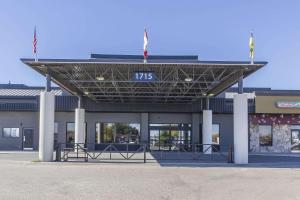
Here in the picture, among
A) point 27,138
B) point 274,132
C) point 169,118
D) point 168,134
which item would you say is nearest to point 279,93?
point 274,132

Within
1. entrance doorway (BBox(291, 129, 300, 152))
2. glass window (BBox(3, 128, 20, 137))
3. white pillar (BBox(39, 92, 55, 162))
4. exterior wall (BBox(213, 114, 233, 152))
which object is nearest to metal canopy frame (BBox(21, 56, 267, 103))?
white pillar (BBox(39, 92, 55, 162))

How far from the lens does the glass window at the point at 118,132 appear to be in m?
41.6

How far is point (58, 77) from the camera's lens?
2819cm

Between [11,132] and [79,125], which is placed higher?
[79,125]

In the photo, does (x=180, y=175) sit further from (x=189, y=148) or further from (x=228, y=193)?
(x=189, y=148)

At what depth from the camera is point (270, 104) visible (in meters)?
38.8

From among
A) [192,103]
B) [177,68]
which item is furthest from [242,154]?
[192,103]

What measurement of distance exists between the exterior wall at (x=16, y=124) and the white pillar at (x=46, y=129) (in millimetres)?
15800

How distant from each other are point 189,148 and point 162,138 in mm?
2606

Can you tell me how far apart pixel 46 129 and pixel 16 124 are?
16689 mm

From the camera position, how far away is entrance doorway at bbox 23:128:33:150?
132 ft

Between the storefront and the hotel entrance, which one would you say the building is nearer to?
the hotel entrance

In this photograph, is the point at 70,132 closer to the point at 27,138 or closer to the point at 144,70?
the point at 27,138

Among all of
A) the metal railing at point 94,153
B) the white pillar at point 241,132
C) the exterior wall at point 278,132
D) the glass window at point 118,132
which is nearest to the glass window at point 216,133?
the exterior wall at point 278,132
